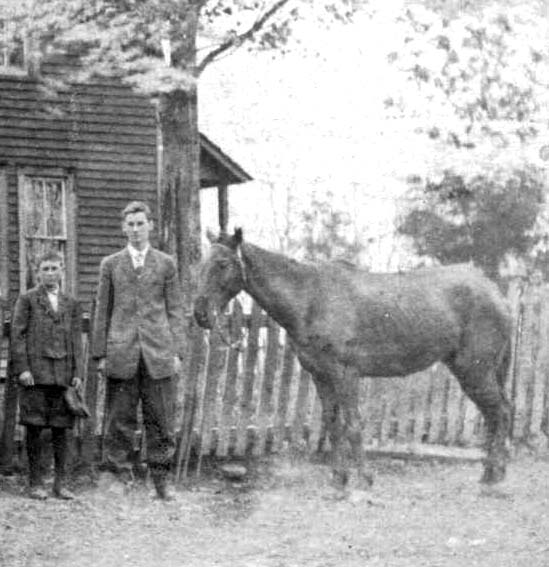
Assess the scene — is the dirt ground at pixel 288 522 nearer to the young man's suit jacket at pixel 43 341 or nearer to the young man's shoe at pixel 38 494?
the young man's shoe at pixel 38 494

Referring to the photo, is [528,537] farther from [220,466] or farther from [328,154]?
[328,154]

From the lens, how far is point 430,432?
10602mm

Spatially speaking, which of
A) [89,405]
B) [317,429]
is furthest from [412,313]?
[89,405]

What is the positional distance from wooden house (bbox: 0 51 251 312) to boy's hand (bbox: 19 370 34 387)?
960 cm

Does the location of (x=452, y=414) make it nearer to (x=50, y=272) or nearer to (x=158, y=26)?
(x=50, y=272)

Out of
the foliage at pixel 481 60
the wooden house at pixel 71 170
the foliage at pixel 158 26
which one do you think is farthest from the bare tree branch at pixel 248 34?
the wooden house at pixel 71 170

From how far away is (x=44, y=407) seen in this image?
791cm

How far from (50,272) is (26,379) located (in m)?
0.77

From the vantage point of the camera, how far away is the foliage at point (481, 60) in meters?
12.5

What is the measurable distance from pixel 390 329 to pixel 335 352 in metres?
0.68

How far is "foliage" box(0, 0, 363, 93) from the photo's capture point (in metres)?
12.2

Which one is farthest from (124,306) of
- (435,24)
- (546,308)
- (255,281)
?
(435,24)

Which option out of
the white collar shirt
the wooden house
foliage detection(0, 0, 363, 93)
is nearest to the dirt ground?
the white collar shirt

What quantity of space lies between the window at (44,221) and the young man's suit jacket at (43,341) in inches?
378
